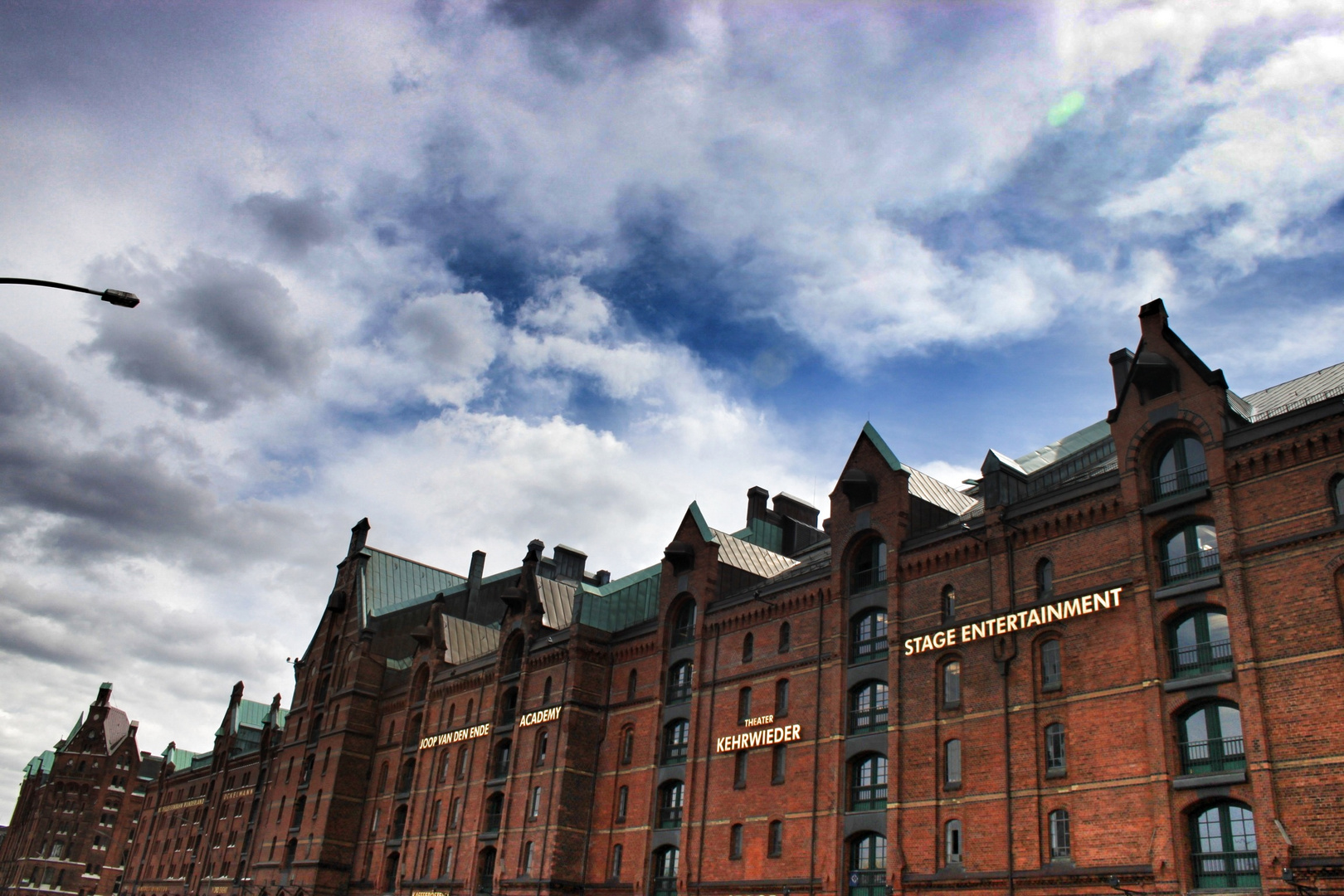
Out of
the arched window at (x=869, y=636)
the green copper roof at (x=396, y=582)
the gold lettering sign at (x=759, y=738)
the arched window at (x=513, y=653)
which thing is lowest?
the gold lettering sign at (x=759, y=738)


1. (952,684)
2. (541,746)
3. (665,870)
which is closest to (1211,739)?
(952,684)

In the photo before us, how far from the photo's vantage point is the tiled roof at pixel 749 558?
5081cm

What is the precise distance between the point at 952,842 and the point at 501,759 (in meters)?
29.9

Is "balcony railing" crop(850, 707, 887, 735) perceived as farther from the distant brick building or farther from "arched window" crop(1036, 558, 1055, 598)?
"arched window" crop(1036, 558, 1055, 598)

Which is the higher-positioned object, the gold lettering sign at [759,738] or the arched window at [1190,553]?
the arched window at [1190,553]

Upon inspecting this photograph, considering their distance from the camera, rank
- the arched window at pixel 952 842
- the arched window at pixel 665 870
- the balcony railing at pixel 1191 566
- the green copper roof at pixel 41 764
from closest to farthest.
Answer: the balcony railing at pixel 1191 566 → the arched window at pixel 952 842 → the arched window at pixel 665 870 → the green copper roof at pixel 41 764

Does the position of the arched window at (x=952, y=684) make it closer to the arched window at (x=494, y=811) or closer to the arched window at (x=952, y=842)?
the arched window at (x=952, y=842)

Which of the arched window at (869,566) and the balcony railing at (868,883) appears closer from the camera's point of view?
the balcony railing at (868,883)

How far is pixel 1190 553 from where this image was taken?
3200cm

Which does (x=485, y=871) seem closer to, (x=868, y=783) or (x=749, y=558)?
(x=749, y=558)

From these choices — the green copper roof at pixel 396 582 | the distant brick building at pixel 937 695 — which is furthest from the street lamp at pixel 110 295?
the green copper roof at pixel 396 582

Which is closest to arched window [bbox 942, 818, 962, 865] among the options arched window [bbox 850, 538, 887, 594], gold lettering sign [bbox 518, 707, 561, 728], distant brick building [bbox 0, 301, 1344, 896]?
distant brick building [bbox 0, 301, 1344, 896]

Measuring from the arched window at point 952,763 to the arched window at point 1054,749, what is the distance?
341cm

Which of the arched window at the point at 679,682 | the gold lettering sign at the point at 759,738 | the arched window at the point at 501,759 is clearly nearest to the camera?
the gold lettering sign at the point at 759,738
